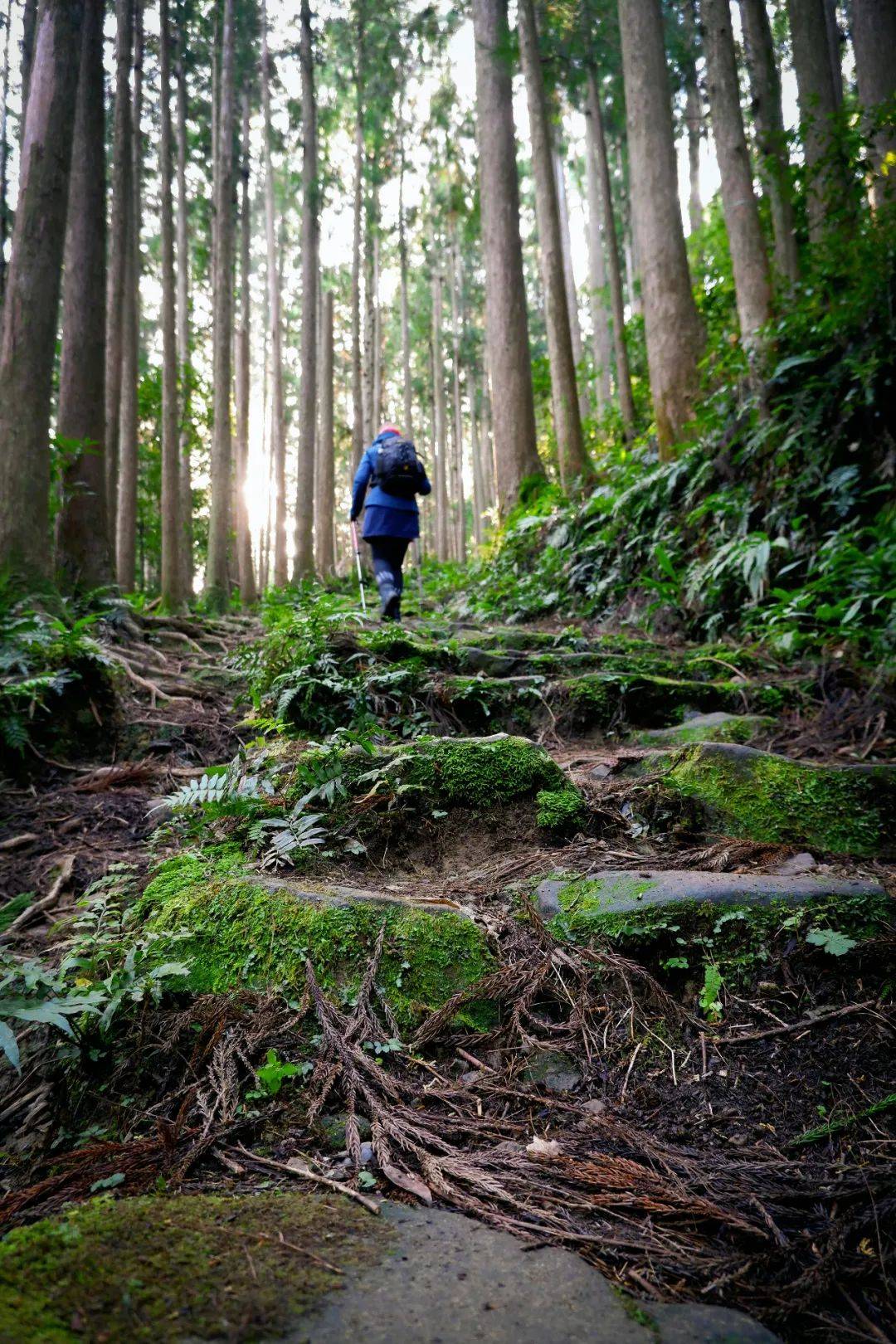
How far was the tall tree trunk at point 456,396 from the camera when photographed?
31391 mm

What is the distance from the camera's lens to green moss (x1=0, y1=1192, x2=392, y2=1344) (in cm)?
92

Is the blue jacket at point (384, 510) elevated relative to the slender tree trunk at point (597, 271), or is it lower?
lower

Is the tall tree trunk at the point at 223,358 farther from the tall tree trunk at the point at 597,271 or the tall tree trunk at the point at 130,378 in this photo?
the tall tree trunk at the point at 597,271

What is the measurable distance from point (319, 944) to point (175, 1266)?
100cm

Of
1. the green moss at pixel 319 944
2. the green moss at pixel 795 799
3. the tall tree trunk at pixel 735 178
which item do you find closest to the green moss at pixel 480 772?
the green moss at pixel 795 799

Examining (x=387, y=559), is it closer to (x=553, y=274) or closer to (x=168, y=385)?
(x=553, y=274)

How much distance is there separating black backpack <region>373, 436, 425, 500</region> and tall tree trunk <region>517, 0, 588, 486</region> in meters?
3.71

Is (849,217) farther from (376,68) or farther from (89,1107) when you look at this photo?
(376,68)

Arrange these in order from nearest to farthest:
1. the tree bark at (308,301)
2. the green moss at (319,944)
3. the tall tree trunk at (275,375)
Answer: the green moss at (319,944) < the tree bark at (308,301) < the tall tree trunk at (275,375)

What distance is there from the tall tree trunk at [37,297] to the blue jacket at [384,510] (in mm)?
2914

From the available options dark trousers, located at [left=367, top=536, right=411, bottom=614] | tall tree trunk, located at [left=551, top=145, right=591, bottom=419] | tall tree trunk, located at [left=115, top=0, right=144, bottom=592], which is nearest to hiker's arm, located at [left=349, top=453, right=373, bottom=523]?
dark trousers, located at [left=367, top=536, right=411, bottom=614]

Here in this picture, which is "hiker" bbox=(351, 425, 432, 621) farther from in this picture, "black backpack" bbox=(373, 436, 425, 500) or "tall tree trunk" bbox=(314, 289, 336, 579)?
"tall tree trunk" bbox=(314, 289, 336, 579)

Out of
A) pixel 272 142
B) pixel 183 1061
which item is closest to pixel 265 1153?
pixel 183 1061

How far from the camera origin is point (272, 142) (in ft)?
62.0
